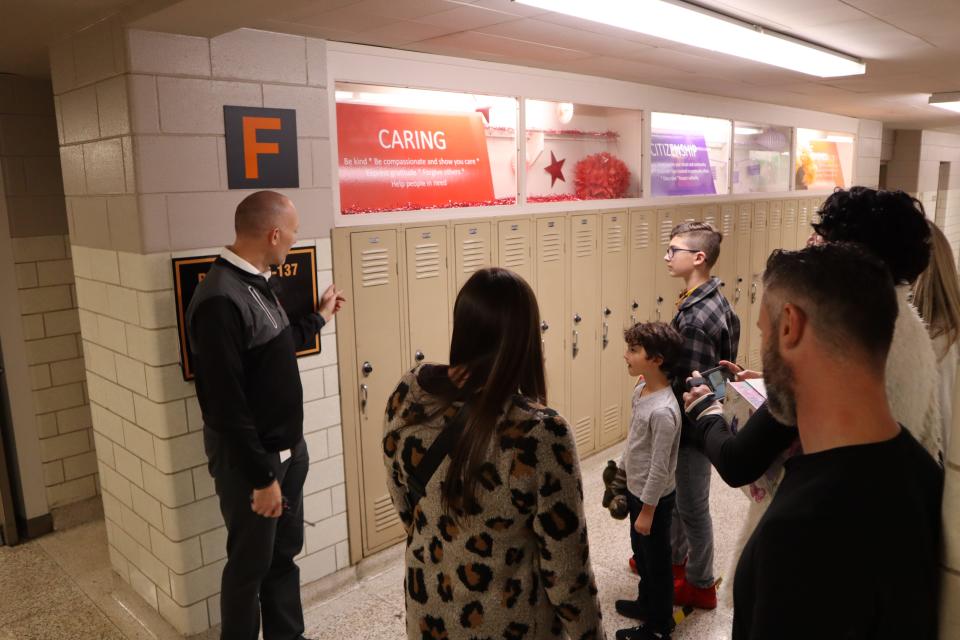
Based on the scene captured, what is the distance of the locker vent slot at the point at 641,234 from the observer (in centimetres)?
503

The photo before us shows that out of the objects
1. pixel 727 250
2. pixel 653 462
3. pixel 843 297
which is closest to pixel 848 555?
pixel 843 297

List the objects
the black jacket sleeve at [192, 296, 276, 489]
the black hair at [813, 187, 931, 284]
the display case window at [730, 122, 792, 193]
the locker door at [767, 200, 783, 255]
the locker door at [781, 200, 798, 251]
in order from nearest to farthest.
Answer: the black hair at [813, 187, 931, 284]
the black jacket sleeve at [192, 296, 276, 489]
the display case window at [730, 122, 792, 193]
the locker door at [767, 200, 783, 255]
the locker door at [781, 200, 798, 251]

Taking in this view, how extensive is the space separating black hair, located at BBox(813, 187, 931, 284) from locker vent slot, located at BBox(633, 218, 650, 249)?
3.41 m

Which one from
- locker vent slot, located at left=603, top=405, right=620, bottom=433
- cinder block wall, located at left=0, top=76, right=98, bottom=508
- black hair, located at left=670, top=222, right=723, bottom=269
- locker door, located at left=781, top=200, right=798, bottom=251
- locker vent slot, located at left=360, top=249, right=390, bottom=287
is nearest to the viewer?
black hair, located at left=670, top=222, right=723, bottom=269

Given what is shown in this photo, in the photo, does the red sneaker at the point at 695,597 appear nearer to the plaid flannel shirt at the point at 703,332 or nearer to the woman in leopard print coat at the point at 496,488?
the plaid flannel shirt at the point at 703,332

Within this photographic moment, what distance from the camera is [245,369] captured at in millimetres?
2416

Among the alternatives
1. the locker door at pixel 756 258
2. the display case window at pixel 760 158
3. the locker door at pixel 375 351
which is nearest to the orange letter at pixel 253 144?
the locker door at pixel 375 351

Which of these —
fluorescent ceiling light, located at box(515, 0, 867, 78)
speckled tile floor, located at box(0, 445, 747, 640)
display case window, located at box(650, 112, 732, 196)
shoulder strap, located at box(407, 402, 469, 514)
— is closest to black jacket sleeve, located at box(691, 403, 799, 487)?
shoulder strap, located at box(407, 402, 469, 514)

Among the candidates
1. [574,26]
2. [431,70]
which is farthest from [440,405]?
[431,70]

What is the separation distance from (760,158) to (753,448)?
19.2 feet

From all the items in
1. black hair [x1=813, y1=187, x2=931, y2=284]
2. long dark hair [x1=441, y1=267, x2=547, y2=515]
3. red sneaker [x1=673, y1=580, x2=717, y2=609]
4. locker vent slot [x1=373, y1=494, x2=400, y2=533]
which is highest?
black hair [x1=813, y1=187, x2=931, y2=284]

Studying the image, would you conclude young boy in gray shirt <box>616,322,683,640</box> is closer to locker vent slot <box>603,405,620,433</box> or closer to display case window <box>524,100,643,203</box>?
display case window <box>524,100,643,203</box>

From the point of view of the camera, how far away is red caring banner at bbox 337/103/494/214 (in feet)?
11.2

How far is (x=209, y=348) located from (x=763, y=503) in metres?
1.74
